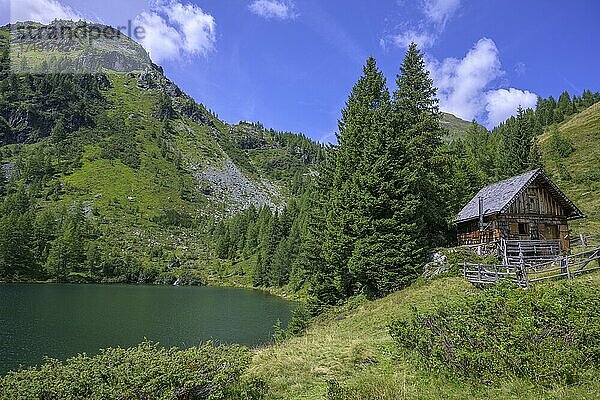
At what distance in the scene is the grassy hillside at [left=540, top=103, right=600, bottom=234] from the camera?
59500mm

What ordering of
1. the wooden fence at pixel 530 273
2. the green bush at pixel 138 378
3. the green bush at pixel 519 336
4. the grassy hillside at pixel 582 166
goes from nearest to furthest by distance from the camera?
1. the green bush at pixel 138 378
2. the green bush at pixel 519 336
3. the wooden fence at pixel 530 273
4. the grassy hillside at pixel 582 166

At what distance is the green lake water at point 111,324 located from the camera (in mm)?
33062

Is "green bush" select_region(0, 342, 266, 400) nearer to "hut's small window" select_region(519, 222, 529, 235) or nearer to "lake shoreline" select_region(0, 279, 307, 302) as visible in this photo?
"hut's small window" select_region(519, 222, 529, 235)

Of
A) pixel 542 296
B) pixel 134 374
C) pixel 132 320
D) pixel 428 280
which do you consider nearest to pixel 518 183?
pixel 428 280

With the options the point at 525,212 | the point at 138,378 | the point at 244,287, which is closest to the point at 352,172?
the point at 525,212

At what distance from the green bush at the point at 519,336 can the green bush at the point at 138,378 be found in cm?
552

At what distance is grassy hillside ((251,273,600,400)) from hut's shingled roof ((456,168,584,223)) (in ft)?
39.3

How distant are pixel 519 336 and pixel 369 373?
477cm

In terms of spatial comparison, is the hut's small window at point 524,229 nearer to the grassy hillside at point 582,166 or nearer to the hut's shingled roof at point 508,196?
the hut's shingled roof at point 508,196

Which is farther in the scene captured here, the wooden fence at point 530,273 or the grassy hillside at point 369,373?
the wooden fence at point 530,273

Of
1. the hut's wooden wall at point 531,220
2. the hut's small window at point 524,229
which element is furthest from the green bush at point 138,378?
the hut's small window at point 524,229

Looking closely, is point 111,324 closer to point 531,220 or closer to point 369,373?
point 369,373

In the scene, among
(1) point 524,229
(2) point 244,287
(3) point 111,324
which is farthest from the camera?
(2) point 244,287

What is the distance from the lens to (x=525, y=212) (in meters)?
34.3
